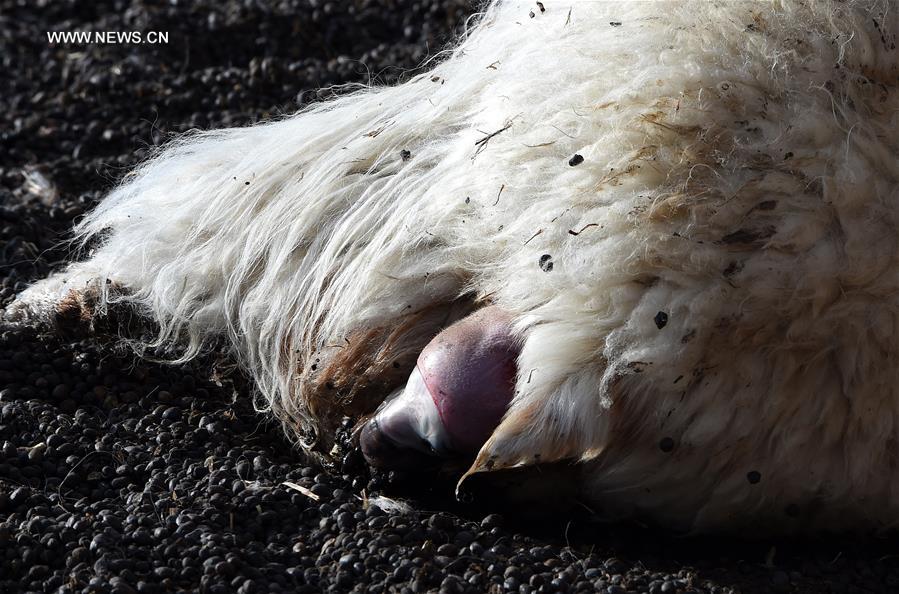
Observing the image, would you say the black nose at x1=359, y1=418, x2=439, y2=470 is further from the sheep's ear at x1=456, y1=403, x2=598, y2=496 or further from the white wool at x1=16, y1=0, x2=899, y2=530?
the sheep's ear at x1=456, y1=403, x2=598, y2=496

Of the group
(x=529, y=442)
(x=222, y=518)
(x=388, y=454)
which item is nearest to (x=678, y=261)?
(x=529, y=442)

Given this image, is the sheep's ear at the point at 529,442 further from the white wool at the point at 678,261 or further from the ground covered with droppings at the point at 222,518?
the ground covered with droppings at the point at 222,518

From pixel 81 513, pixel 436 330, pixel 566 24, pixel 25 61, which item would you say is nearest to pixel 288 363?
pixel 436 330

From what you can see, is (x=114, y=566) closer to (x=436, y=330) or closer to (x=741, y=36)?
(x=436, y=330)

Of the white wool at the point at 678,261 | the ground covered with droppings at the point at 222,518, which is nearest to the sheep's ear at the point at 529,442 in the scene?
the white wool at the point at 678,261

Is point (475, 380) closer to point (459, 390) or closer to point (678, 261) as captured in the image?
point (459, 390)
